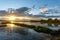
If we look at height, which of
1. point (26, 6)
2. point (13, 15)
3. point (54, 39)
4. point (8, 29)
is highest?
point (26, 6)

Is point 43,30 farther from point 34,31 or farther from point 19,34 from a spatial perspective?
point 19,34

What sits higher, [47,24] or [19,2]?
[19,2]

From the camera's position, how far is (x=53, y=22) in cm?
376

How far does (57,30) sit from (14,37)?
1098 millimetres

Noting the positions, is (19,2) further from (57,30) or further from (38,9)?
(57,30)

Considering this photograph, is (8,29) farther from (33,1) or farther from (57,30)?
(57,30)

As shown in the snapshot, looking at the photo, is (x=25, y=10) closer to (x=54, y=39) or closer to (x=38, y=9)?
(x=38, y=9)

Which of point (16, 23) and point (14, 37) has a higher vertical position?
point (16, 23)

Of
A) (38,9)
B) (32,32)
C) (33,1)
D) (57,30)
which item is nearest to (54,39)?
(57,30)

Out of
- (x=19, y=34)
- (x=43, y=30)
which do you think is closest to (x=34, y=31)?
(x=43, y=30)

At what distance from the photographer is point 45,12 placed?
3.79 m

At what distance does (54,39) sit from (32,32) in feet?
1.88

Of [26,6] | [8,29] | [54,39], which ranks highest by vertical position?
[26,6]

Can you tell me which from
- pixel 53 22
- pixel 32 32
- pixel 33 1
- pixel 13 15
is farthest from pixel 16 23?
pixel 53 22
